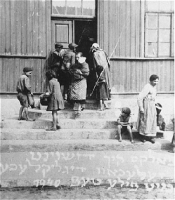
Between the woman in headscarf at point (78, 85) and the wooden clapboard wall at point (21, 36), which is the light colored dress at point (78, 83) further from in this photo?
the wooden clapboard wall at point (21, 36)

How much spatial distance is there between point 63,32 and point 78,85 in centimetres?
226

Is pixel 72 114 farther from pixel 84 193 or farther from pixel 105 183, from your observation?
pixel 84 193

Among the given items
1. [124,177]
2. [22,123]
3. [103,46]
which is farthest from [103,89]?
[124,177]

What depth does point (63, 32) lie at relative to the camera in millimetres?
9680

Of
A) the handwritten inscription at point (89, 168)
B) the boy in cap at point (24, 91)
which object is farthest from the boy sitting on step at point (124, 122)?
the boy in cap at point (24, 91)

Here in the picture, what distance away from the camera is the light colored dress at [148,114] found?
7.40 meters

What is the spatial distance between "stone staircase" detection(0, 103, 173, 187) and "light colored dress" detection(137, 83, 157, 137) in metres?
0.31

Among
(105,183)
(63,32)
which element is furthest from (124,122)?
(63,32)

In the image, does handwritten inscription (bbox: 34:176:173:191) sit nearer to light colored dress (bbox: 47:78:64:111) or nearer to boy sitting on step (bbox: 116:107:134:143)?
boy sitting on step (bbox: 116:107:134:143)

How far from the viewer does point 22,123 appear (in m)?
7.96

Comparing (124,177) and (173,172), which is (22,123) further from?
(173,172)

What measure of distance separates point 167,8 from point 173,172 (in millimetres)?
6056

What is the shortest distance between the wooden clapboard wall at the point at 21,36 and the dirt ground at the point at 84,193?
4760mm

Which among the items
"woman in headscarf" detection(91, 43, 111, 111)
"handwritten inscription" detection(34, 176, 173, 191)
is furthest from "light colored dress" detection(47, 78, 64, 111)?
"handwritten inscription" detection(34, 176, 173, 191)
